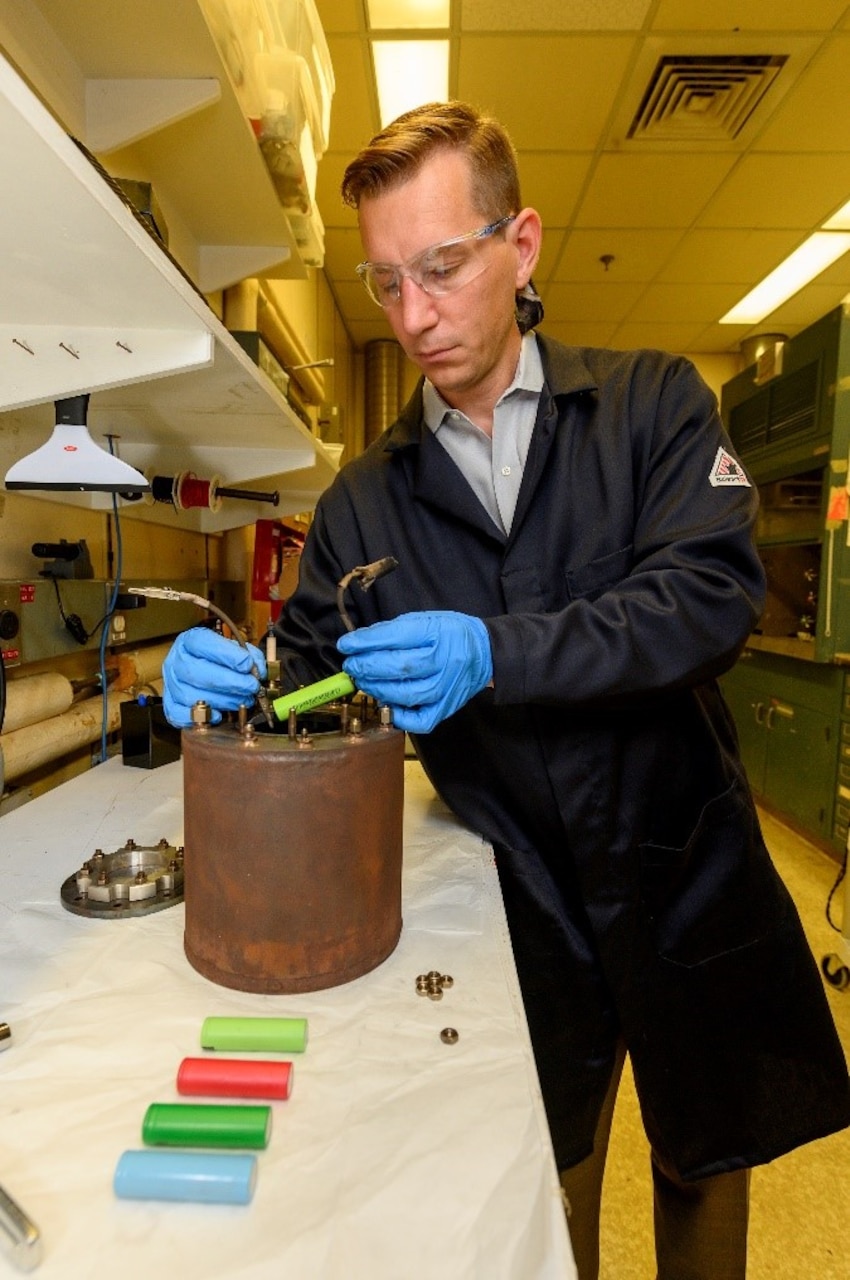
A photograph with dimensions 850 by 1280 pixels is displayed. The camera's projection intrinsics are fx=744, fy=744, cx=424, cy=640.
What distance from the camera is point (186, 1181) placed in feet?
1.40

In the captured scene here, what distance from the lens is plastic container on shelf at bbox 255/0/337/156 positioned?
1407mm

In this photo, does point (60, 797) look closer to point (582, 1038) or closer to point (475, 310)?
point (582, 1038)

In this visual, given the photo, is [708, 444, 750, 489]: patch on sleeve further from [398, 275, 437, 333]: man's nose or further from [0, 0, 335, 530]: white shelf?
[0, 0, 335, 530]: white shelf

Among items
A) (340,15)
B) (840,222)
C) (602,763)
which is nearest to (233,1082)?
(602,763)

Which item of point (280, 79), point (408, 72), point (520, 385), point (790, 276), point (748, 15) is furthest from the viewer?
point (790, 276)

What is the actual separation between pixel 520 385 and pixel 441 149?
0.31m

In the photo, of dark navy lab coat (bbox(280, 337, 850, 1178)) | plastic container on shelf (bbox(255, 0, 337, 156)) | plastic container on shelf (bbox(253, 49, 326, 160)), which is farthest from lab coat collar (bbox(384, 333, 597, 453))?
plastic container on shelf (bbox(255, 0, 337, 156))

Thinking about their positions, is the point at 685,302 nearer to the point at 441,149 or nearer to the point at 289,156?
the point at 289,156

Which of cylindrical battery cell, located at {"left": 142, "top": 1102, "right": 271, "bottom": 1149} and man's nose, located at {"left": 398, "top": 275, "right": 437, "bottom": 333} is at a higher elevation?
man's nose, located at {"left": 398, "top": 275, "right": 437, "bottom": 333}

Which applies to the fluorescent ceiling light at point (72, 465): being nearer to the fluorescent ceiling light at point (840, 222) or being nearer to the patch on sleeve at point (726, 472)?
the patch on sleeve at point (726, 472)

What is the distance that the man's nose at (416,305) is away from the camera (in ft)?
3.20

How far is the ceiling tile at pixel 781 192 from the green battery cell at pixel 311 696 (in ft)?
10.6

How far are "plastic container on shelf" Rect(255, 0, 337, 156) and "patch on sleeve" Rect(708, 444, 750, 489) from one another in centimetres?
118

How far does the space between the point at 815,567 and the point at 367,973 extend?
122 inches
